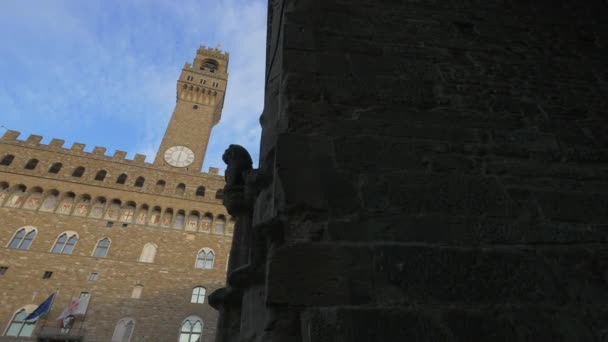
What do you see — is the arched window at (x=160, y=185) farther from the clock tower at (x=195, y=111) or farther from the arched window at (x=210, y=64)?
the arched window at (x=210, y=64)

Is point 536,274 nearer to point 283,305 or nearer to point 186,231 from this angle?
point 283,305

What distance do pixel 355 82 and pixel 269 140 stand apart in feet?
2.01

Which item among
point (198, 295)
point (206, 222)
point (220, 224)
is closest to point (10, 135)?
point (206, 222)

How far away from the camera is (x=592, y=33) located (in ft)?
9.64

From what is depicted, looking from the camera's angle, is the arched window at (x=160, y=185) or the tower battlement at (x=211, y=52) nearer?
the arched window at (x=160, y=185)

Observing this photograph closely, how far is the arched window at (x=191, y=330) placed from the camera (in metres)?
16.4

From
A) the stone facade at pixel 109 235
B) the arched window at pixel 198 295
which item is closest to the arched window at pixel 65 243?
the stone facade at pixel 109 235

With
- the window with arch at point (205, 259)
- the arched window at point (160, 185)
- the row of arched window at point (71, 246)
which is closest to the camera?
the row of arched window at point (71, 246)

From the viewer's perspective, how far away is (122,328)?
15773 millimetres

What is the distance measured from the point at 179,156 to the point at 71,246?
8.75 metres

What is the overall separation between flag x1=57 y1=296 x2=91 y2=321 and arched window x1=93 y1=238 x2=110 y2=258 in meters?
2.39

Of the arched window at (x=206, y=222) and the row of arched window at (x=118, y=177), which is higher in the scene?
the row of arched window at (x=118, y=177)

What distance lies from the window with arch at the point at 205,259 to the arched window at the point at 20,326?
23.8ft

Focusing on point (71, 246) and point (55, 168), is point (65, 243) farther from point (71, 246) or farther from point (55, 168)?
point (55, 168)
